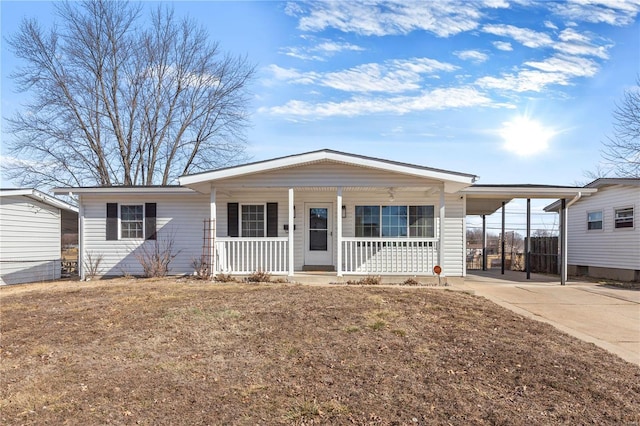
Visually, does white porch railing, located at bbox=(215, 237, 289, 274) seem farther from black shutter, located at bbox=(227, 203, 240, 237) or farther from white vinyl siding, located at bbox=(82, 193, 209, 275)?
white vinyl siding, located at bbox=(82, 193, 209, 275)

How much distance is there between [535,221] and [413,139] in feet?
65.8

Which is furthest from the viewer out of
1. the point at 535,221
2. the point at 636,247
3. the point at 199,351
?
the point at 535,221

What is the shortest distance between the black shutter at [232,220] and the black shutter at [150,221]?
233cm

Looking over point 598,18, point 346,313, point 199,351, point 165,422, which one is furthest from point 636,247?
point 165,422

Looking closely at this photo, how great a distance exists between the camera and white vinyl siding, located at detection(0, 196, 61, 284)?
13552 mm

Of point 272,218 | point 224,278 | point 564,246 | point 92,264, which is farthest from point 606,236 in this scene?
point 92,264

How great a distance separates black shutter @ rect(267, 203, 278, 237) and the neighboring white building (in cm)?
822

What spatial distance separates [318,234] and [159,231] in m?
4.98

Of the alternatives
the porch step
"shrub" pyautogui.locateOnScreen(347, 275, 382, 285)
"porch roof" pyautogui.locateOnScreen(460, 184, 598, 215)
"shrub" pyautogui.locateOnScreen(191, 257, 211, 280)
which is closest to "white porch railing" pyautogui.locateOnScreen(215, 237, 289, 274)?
"shrub" pyautogui.locateOnScreen(191, 257, 211, 280)

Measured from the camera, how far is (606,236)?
51.9ft

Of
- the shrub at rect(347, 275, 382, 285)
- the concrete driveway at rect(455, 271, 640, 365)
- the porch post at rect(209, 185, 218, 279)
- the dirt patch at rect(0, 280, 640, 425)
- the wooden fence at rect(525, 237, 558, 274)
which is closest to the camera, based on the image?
the dirt patch at rect(0, 280, 640, 425)

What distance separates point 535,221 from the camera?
30.6m

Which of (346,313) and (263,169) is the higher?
(263,169)

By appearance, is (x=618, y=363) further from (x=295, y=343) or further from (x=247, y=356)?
(x=247, y=356)
